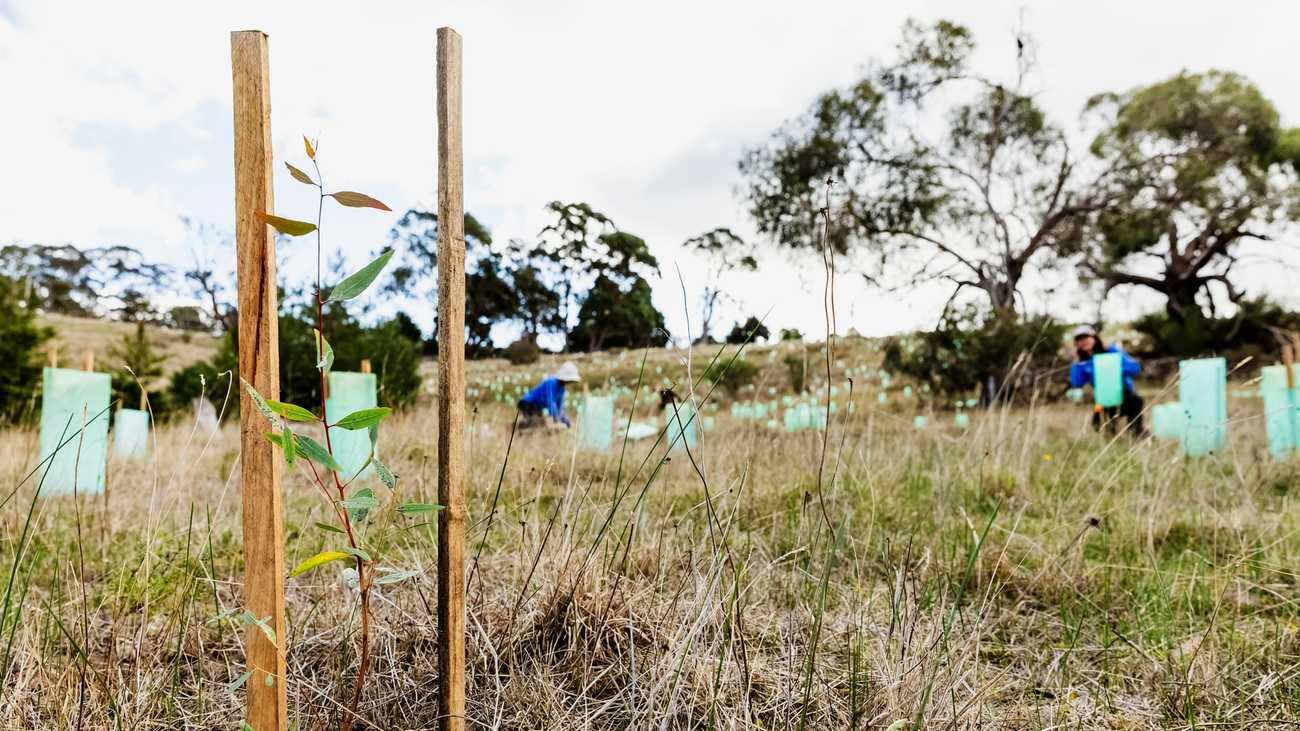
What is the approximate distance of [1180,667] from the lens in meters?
1.68

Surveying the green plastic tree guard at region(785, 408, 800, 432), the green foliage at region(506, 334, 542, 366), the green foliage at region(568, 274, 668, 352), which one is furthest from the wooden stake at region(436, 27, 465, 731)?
the green foliage at region(568, 274, 668, 352)

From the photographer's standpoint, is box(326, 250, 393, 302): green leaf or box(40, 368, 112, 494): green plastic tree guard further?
box(40, 368, 112, 494): green plastic tree guard

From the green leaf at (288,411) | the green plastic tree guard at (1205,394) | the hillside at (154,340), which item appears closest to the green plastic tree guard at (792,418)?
the green plastic tree guard at (1205,394)

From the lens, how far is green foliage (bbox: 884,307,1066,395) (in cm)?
1113

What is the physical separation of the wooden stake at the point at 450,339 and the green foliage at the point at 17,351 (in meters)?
11.7

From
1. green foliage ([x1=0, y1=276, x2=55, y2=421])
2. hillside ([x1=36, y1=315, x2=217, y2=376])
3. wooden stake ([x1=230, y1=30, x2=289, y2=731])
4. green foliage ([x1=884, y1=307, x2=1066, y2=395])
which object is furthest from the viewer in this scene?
hillside ([x1=36, y1=315, x2=217, y2=376])

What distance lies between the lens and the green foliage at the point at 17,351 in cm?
951

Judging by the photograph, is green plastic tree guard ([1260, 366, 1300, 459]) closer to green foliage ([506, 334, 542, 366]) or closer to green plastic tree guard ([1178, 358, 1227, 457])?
green plastic tree guard ([1178, 358, 1227, 457])

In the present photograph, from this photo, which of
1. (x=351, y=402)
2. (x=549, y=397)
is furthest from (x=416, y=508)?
(x=549, y=397)

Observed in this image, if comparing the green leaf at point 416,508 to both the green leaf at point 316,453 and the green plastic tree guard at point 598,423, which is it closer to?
the green leaf at point 316,453

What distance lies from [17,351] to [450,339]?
504 inches

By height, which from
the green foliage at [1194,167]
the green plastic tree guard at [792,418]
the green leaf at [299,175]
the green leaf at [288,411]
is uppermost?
the green foliage at [1194,167]

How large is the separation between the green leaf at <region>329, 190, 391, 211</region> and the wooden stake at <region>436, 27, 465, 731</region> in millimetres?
93

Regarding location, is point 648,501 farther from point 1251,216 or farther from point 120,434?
point 1251,216
